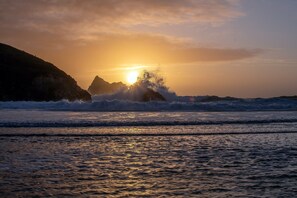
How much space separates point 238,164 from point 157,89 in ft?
227

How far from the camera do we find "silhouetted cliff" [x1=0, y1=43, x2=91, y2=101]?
2958 inches

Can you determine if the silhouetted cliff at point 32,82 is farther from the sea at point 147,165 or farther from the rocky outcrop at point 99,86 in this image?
the sea at point 147,165

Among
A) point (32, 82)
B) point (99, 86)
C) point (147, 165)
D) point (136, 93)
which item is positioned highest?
point (32, 82)

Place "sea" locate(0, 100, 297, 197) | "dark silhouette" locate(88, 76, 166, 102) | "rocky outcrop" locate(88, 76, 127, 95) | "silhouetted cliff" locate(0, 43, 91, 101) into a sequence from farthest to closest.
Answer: "rocky outcrop" locate(88, 76, 127, 95) → "silhouetted cliff" locate(0, 43, 91, 101) → "dark silhouette" locate(88, 76, 166, 102) → "sea" locate(0, 100, 297, 197)

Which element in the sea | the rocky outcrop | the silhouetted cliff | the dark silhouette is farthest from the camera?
the rocky outcrop

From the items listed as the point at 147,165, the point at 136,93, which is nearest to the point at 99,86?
the point at 136,93

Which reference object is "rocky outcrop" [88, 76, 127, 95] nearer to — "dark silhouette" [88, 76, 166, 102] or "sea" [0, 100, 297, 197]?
"dark silhouette" [88, 76, 166, 102]

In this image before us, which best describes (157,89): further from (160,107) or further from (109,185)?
(109,185)

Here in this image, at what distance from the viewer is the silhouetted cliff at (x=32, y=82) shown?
246 ft

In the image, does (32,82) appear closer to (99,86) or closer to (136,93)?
(99,86)

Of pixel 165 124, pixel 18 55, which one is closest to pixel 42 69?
pixel 18 55

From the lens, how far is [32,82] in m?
80.4

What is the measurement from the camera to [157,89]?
80188 mm

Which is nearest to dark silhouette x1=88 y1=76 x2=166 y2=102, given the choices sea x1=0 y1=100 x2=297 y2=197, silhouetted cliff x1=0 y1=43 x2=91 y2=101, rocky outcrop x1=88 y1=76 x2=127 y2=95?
silhouetted cliff x1=0 y1=43 x2=91 y2=101
